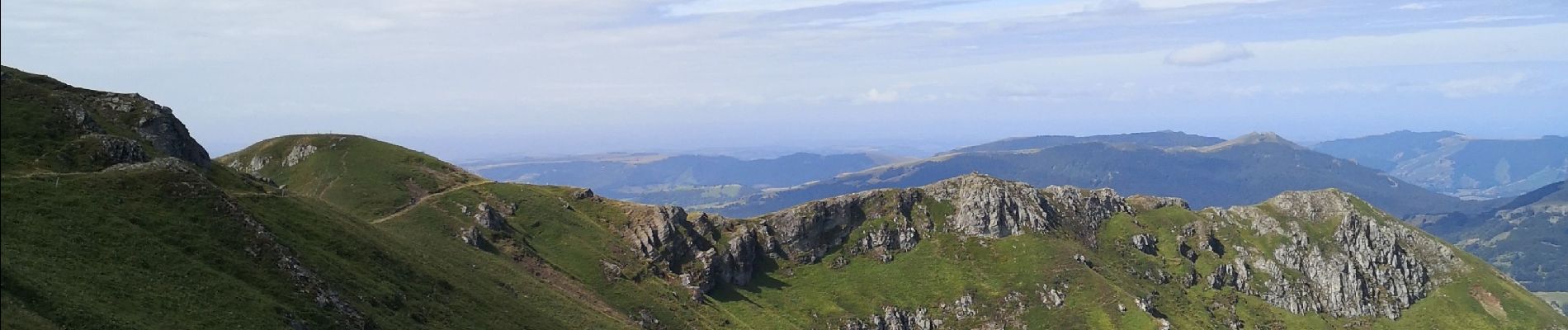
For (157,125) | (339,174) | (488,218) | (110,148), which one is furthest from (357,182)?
(110,148)

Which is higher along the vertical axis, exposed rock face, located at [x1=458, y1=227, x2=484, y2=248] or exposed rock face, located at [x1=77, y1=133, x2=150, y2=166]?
exposed rock face, located at [x1=77, y1=133, x2=150, y2=166]

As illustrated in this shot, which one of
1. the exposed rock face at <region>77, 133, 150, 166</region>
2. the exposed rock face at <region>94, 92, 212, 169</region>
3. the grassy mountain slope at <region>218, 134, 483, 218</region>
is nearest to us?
the exposed rock face at <region>77, 133, 150, 166</region>

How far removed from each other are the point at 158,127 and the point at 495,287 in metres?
55.3

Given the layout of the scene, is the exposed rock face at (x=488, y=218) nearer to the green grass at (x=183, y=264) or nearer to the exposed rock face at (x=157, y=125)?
the green grass at (x=183, y=264)

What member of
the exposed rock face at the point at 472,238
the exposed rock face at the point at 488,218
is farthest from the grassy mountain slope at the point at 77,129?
the exposed rock face at the point at 488,218

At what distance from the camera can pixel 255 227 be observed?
338ft

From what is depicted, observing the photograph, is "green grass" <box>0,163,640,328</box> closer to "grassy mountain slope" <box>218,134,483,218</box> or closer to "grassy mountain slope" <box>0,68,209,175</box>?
"grassy mountain slope" <box>0,68,209,175</box>

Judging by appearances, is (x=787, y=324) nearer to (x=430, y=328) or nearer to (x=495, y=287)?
(x=495, y=287)

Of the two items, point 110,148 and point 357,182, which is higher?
point 110,148

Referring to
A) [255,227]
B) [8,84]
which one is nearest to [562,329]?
[255,227]

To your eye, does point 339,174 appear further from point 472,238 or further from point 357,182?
point 472,238

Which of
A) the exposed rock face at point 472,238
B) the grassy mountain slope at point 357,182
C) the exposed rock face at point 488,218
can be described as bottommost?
the exposed rock face at point 472,238

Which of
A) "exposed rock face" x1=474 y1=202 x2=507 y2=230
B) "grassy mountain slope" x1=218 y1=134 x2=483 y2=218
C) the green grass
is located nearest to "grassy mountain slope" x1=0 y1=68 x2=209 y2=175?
the green grass

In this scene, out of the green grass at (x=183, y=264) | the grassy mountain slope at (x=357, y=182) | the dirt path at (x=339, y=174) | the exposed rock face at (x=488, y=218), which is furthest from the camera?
the dirt path at (x=339, y=174)
